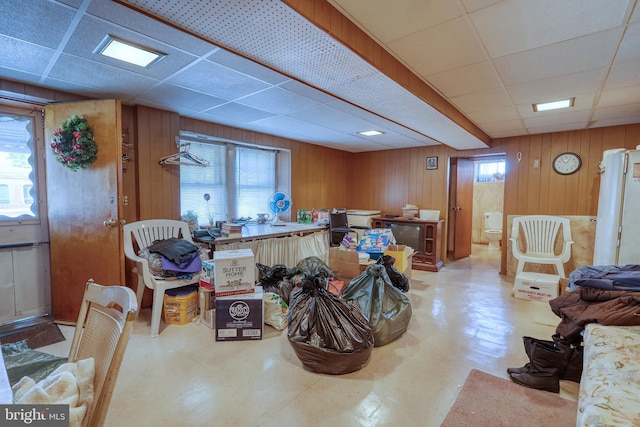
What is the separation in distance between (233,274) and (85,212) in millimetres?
1485

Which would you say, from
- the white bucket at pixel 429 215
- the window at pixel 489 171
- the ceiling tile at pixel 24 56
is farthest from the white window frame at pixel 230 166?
the window at pixel 489 171

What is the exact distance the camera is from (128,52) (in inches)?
78.3

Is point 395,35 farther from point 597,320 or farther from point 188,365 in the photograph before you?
point 188,365

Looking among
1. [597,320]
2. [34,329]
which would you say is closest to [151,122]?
[34,329]

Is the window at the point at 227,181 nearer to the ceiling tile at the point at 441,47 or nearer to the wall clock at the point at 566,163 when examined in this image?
the ceiling tile at the point at 441,47

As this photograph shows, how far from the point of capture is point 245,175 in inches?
177

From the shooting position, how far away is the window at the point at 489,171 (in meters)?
7.41

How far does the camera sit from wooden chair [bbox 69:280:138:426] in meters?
0.90

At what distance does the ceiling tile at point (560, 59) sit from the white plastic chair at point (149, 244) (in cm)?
316

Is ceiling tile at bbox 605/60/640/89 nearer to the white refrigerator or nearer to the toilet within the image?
the white refrigerator

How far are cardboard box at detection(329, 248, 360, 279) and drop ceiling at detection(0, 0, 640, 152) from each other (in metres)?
1.57

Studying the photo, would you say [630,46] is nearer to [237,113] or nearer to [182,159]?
[237,113]

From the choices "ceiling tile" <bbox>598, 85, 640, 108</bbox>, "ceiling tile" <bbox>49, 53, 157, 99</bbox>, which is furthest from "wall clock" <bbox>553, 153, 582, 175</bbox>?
"ceiling tile" <bbox>49, 53, 157, 99</bbox>

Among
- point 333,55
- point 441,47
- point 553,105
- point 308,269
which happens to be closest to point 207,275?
point 308,269
